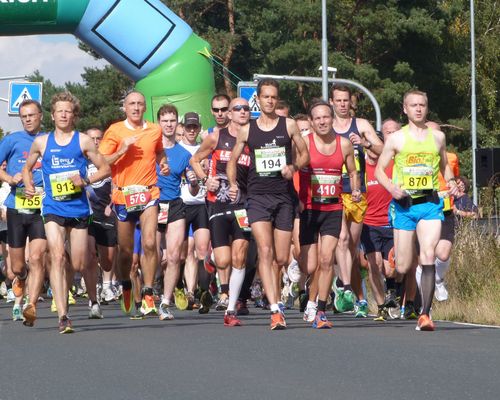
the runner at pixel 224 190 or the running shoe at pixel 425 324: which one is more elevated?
the runner at pixel 224 190

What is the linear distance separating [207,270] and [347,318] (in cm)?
297

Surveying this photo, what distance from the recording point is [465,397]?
826 cm

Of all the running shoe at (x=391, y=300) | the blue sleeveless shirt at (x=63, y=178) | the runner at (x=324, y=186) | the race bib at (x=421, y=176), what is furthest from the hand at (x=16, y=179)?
the race bib at (x=421, y=176)

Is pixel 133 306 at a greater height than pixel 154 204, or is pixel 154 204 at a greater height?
pixel 154 204

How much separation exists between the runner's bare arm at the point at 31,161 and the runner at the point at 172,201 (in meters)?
1.91

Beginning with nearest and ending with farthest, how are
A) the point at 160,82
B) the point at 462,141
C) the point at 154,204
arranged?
the point at 154,204 < the point at 160,82 < the point at 462,141

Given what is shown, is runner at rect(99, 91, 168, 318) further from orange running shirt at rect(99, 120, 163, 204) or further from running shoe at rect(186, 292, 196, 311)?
running shoe at rect(186, 292, 196, 311)

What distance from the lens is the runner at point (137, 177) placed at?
1446 centimetres

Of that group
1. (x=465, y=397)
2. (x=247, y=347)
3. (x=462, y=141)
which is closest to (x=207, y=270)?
(x=247, y=347)

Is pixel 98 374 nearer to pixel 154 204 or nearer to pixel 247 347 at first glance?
pixel 247 347

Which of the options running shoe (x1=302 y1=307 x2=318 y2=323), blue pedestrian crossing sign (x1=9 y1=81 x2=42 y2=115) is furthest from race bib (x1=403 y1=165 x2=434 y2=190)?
blue pedestrian crossing sign (x1=9 y1=81 x2=42 y2=115)

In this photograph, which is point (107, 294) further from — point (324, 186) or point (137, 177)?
point (324, 186)

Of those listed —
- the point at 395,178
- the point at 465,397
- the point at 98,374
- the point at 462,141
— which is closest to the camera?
the point at 465,397

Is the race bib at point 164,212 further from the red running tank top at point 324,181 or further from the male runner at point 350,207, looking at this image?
the red running tank top at point 324,181
